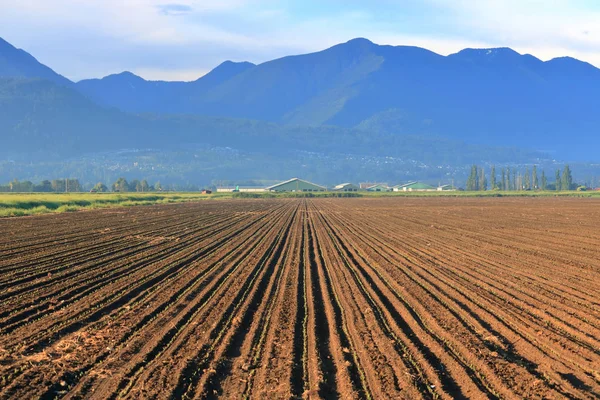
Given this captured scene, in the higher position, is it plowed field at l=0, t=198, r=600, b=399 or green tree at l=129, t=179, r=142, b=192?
green tree at l=129, t=179, r=142, b=192

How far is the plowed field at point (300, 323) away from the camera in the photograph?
27.2 ft

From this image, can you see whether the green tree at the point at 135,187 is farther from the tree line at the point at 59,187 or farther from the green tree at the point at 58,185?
the green tree at the point at 58,185

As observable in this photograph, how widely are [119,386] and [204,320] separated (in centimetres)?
354

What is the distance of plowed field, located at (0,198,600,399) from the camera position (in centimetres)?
830

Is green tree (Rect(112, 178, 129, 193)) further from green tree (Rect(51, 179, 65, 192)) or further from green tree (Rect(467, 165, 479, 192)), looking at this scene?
green tree (Rect(467, 165, 479, 192))

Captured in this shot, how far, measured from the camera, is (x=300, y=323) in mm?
11547

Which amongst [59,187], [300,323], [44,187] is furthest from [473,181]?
[300,323]

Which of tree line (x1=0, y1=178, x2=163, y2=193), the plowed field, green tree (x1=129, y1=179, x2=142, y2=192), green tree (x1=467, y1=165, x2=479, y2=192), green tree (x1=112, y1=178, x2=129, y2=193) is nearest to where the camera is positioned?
the plowed field

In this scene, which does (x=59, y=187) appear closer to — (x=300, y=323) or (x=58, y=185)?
(x=58, y=185)

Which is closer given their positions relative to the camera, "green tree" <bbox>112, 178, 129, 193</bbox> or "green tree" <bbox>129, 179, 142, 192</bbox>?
"green tree" <bbox>112, 178, 129, 193</bbox>

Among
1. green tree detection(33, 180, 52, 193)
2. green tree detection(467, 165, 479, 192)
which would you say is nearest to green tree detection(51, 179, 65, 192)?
green tree detection(33, 180, 52, 193)

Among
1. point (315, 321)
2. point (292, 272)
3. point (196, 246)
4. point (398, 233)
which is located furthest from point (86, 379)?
point (398, 233)

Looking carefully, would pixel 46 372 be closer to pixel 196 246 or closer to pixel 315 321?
pixel 315 321

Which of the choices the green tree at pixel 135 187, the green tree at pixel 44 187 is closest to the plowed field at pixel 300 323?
the green tree at pixel 44 187
